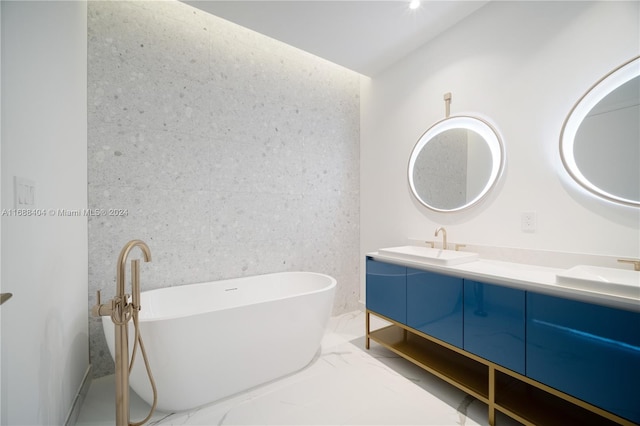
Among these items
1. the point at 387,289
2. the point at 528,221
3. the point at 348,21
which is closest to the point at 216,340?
the point at 387,289

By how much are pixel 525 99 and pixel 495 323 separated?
4.69 feet

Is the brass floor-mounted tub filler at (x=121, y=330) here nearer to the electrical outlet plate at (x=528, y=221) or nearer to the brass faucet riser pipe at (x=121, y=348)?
the brass faucet riser pipe at (x=121, y=348)

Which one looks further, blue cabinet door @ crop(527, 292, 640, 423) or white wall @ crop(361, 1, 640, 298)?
white wall @ crop(361, 1, 640, 298)

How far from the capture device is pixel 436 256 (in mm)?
1833

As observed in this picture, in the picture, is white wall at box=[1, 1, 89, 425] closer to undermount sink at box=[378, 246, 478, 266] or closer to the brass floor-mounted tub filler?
the brass floor-mounted tub filler

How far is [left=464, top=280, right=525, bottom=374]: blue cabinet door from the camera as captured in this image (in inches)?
50.8

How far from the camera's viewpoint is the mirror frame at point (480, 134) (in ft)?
6.02

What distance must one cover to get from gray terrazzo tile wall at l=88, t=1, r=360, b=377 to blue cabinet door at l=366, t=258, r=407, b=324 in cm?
75

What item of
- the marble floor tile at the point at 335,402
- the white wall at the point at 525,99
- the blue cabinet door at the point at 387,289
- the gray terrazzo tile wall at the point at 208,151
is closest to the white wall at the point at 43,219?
the gray terrazzo tile wall at the point at 208,151

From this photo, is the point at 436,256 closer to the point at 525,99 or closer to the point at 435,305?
the point at 435,305

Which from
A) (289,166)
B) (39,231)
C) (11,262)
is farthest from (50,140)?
(289,166)

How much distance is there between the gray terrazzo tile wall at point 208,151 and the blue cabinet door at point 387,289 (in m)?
0.75

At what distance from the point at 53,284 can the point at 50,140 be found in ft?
2.13

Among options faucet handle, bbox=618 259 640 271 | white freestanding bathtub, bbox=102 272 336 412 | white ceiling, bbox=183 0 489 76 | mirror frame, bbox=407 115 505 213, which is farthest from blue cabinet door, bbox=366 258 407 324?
white ceiling, bbox=183 0 489 76
